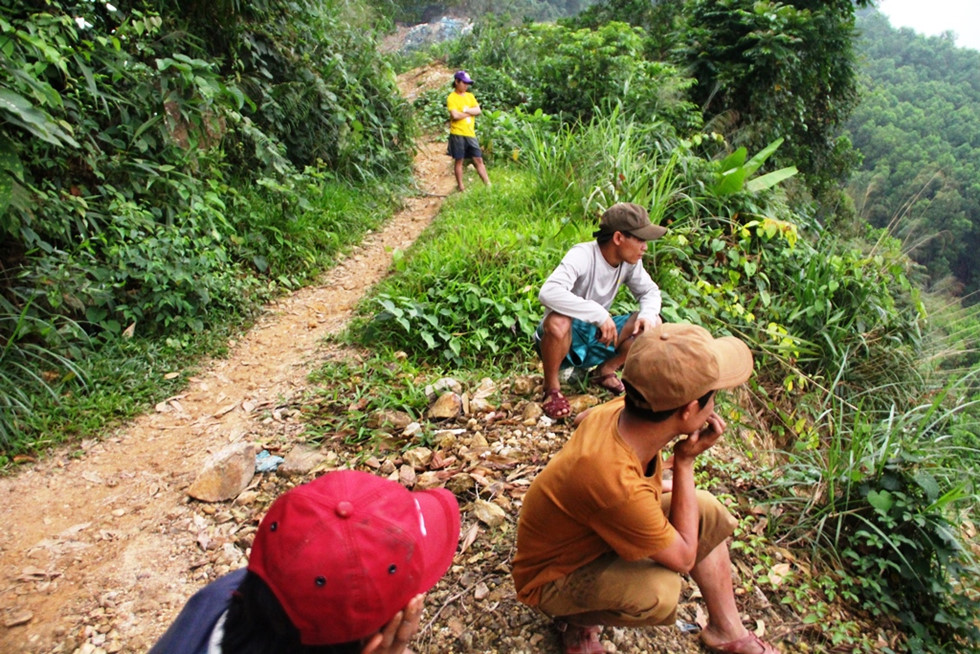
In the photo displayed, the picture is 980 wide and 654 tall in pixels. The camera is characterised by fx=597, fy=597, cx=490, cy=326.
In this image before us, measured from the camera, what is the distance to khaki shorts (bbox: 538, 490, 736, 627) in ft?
6.22

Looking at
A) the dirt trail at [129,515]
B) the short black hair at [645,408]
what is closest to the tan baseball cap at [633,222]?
the short black hair at [645,408]

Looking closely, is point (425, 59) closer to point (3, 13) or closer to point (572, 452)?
point (3, 13)

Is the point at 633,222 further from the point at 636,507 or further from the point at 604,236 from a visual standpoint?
the point at 636,507

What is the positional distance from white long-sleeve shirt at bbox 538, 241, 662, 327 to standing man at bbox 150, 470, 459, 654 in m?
2.00

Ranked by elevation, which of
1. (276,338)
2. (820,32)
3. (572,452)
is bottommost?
(276,338)

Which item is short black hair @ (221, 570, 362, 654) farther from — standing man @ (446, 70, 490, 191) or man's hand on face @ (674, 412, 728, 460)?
standing man @ (446, 70, 490, 191)

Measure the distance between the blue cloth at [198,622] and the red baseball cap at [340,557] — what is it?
0.21m

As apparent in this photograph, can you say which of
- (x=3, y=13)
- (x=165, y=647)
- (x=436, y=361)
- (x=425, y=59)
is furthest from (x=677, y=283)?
(x=425, y=59)

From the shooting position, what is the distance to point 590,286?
345 cm

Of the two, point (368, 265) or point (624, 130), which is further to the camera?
point (624, 130)

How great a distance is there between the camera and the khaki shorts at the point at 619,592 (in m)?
1.89

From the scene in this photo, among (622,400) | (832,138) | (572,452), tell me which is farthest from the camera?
(832,138)

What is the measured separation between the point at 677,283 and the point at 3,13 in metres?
5.03

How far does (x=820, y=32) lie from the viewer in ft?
32.3
